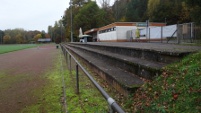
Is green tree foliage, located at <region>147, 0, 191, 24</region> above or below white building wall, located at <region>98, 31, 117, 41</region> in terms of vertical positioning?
above

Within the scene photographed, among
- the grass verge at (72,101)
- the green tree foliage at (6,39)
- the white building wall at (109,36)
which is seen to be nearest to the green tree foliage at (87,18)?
the white building wall at (109,36)

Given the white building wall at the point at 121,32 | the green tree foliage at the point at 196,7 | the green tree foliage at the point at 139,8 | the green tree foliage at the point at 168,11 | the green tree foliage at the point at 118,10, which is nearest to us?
the green tree foliage at the point at 196,7

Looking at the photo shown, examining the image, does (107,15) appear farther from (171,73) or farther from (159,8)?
(171,73)

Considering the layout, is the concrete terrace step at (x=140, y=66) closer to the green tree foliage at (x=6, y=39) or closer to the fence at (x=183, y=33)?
the fence at (x=183, y=33)

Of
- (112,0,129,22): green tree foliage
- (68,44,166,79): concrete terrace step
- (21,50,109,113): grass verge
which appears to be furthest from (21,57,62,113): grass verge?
(112,0,129,22): green tree foliage

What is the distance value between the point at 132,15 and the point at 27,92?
66.1 metres

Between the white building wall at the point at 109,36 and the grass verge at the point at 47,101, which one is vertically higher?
the white building wall at the point at 109,36

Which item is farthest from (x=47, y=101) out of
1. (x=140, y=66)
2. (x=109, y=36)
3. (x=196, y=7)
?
(x=109, y=36)

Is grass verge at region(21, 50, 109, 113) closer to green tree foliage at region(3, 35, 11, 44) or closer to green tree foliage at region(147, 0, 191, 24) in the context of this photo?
green tree foliage at region(147, 0, 191, 24)

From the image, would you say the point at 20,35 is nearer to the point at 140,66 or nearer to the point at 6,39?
the point at 6,39

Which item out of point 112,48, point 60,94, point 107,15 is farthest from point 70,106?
point 107,15

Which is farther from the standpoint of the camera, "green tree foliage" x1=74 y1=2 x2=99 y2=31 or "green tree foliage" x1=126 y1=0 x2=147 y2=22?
"green tree foliage" x1=126 y1=0 x2=147 y2=22

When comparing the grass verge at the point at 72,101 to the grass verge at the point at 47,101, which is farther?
the grass verge at the point at 47,101

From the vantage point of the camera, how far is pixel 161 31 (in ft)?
69.7
